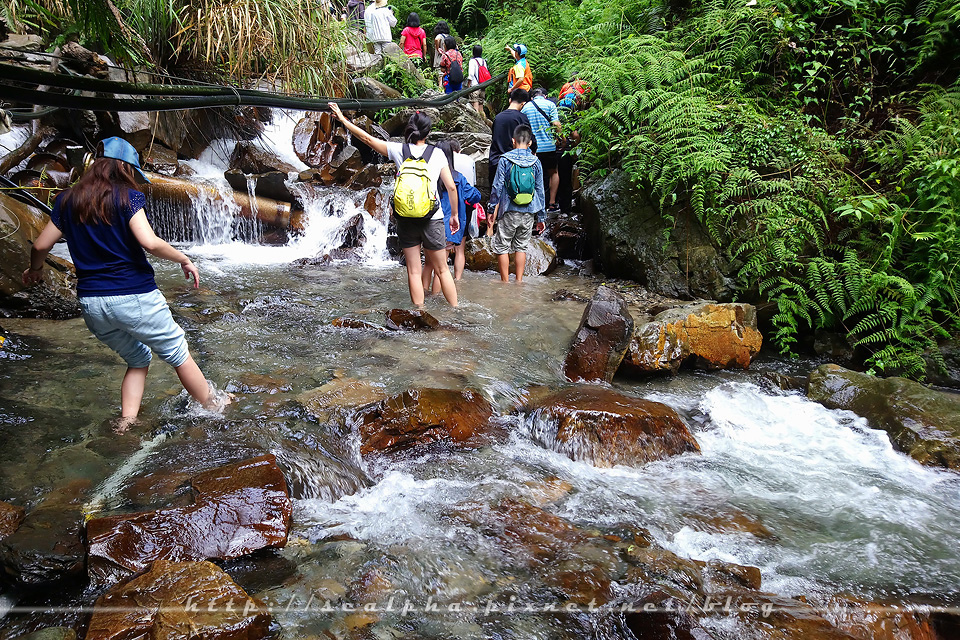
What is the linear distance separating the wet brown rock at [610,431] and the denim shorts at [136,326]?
8.93 ft

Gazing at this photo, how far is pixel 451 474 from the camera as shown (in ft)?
13.1

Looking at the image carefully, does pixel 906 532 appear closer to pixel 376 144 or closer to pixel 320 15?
pixel 376 144

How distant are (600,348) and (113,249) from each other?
13.4ft

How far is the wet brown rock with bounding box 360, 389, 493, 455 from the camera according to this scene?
421cm

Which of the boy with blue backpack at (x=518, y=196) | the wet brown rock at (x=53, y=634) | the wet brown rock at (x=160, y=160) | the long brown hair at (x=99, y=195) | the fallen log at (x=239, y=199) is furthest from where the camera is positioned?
the wet brown rock at (x=160, y=160)

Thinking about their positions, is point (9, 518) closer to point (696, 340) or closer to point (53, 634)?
point (53, 634)

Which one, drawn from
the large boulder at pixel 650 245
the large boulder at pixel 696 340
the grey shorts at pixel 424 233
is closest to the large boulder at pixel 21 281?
the grey shorts at pixel 424 233

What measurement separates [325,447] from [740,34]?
815 cm

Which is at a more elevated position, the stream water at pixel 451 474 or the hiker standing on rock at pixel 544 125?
the hiker standing on rock at pixel 544 125

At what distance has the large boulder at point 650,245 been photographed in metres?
7.62

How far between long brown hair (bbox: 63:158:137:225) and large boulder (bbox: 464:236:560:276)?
6221 mm

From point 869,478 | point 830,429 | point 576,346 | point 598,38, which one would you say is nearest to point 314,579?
point 576,346

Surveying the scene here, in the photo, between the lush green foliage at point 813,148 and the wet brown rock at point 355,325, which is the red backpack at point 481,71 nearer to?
the lush green foliage at point 813,148

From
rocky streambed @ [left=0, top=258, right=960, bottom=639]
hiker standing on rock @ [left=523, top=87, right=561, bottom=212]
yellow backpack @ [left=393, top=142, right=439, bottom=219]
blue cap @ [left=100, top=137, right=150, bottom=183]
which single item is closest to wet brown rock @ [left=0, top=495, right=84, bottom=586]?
rocky streambed @ [left=0, top=258, right=960, bottom=639]
